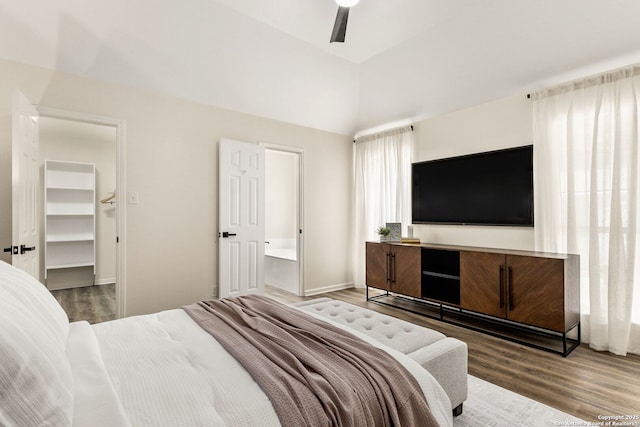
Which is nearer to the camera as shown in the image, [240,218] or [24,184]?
[24,184]

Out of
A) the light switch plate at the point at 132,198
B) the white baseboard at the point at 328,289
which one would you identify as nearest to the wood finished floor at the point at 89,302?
the light switch plate at the point at 132,198

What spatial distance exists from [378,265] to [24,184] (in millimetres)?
3667

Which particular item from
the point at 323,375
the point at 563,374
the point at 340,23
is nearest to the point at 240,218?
the point at 340,23

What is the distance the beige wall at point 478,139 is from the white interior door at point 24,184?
4.04 meters

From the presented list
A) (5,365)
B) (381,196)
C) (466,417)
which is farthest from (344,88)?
(5,365)

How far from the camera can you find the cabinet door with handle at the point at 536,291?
272cm

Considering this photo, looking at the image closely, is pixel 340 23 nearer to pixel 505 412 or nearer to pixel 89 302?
pixel 505 412

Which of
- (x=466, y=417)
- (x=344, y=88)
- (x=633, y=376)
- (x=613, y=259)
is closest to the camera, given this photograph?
(x=466, y=417)

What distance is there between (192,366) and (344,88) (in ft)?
13.6

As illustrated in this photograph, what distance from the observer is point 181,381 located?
120 centimetres

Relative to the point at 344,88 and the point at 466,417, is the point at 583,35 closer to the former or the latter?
the point at 344,88

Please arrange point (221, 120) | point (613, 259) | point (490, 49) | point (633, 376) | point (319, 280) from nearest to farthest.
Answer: point (633, 376) < point (613, 259) < point (490, 49) < point (221, 120) < point (319, 280)

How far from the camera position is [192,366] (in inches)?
52.7

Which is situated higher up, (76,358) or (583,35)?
(583,35)
